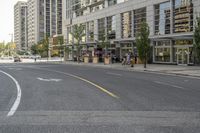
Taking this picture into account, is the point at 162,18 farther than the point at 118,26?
No

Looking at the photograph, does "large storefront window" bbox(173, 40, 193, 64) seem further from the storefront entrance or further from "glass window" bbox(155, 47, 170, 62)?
"glass window" bbox(155, 47, 170, 62)

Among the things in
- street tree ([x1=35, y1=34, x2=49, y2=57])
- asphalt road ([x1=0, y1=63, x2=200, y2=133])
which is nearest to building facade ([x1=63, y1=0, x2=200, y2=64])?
street tree ([x1=35, y1=34, x2=49, y2=57])

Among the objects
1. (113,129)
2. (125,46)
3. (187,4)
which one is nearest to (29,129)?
(113,129)

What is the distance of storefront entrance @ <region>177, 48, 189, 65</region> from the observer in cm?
4409

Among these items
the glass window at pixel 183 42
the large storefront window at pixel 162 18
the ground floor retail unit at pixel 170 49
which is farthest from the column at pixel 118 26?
the glass window at pixel 183 42

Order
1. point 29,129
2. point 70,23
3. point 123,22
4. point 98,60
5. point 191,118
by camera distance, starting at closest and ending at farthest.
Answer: point 29,129, point 191,118, point 123,22, point 98,60, point 70,23

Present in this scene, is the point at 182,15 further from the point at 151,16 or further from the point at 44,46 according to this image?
the point at 44,46

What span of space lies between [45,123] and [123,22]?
177 feet

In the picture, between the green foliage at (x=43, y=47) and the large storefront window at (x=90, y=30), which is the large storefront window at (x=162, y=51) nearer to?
the large storefront window at (x=90, y=30)

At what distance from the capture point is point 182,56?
45000 mm

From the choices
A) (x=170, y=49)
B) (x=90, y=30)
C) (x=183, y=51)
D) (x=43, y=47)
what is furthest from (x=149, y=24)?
(x=43, y=47)

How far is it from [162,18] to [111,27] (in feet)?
56.0

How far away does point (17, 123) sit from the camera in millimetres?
7938

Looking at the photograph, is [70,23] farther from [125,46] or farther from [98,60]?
[125,46]
